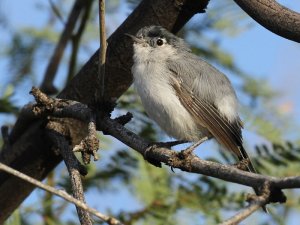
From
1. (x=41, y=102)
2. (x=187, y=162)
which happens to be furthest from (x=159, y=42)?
(x=187, y=162)

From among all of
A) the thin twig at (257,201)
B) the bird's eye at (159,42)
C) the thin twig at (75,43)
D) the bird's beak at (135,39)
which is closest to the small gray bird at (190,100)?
the bird's beak at (135,39)

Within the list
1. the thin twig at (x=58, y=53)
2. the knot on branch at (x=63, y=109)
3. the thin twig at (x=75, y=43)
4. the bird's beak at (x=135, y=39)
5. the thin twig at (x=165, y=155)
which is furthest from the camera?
the thin twig at (x=75, y=43)

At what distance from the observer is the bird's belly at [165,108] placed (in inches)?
119

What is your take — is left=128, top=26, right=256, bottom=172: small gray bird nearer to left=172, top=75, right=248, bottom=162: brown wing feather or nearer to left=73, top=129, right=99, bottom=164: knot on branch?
left=172, top=75, right=248, bottom=162: brown wing feather

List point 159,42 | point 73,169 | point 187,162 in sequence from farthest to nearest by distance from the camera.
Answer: point 159,42, point 73,169, point 187,162

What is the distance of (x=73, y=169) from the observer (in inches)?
96.4

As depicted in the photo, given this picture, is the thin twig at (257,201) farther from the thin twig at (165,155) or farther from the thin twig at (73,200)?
the thin twig at (73,200)

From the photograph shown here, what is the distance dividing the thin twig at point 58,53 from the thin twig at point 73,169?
2.25 ft

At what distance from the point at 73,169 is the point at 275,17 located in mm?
841

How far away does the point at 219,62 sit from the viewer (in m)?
3.76

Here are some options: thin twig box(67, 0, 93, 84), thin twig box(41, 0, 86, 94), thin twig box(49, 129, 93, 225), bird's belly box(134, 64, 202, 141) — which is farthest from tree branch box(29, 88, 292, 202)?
thin twig box(67, 0, 93, 84)

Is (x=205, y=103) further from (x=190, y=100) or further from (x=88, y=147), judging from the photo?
(x=88, y=147)

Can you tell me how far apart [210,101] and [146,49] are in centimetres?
50

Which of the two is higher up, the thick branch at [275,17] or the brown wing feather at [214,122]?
the thick branch at [275,17]
